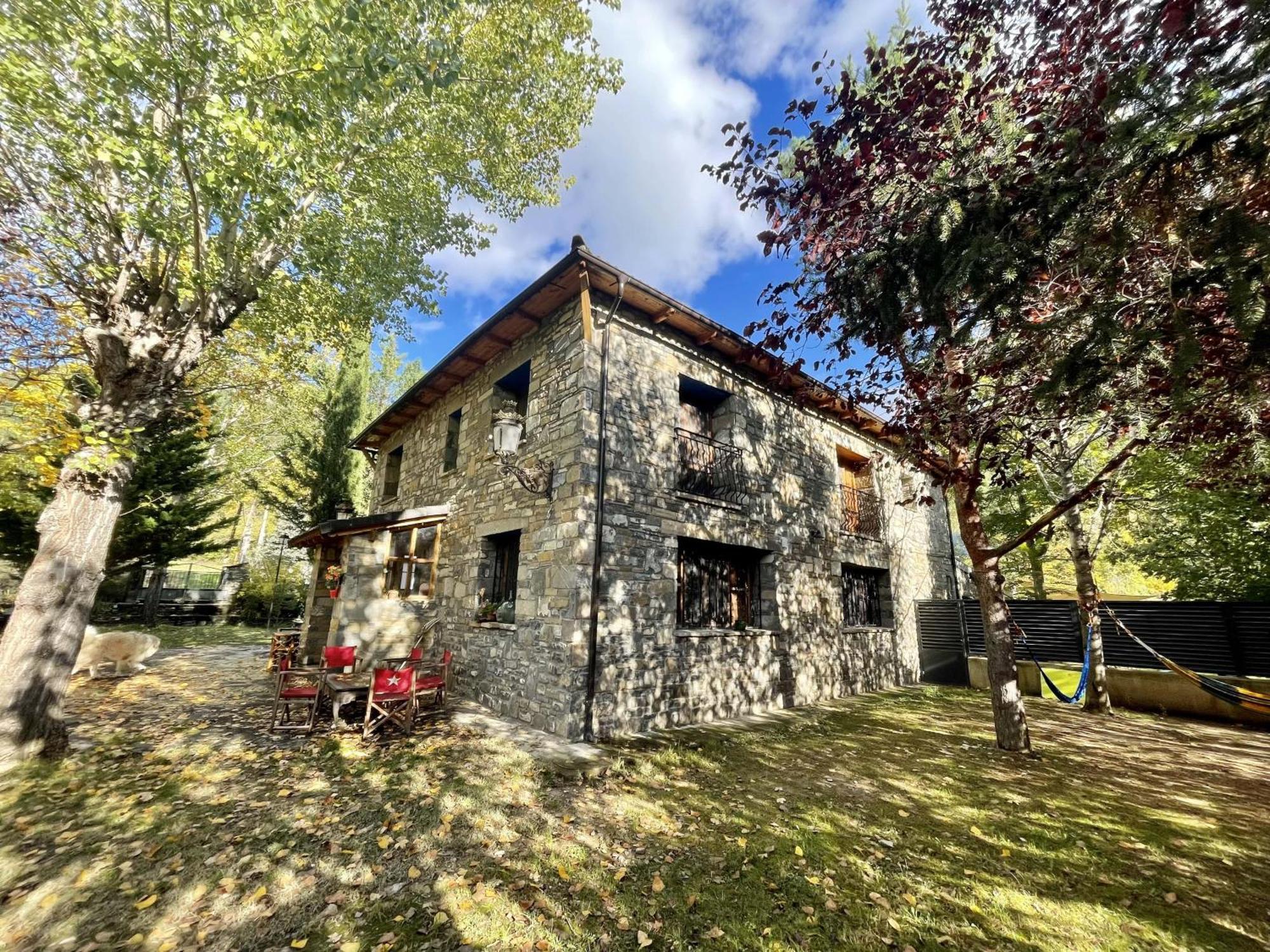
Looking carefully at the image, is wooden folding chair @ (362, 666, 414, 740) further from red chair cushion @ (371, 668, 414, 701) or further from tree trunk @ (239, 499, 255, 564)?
tree trunk @ (239, 499, 255, 564)

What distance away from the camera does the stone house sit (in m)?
6.06

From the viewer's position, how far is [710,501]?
731 centimetres

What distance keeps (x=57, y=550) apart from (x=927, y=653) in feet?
47.6

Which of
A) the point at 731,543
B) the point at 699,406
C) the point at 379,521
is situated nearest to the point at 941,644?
the point at 731,543

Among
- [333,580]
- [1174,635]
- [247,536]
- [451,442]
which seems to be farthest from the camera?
[247,536]

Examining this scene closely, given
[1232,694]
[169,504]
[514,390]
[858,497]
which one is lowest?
[1232,694]

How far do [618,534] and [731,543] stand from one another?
2.17 m

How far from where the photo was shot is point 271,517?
25.3 meters

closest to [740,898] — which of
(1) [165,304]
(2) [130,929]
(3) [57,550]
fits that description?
(2) [130,929]

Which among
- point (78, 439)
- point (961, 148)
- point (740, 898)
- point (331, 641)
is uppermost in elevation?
point (961, 148)

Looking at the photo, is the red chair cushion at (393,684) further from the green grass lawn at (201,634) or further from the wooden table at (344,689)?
the green grass lawn at (201,634)

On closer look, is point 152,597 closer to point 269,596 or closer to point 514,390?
point 269,596

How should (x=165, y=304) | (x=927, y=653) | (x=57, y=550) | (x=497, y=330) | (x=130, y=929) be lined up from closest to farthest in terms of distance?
1. (x=130, y=929)
2. (x=57, y=550)
3. (x=165, y=304)
4. (x=497, y=330)
5. (x=927, y=653)

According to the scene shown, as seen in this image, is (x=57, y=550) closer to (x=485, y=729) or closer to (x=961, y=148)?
(x=485, y=729)
